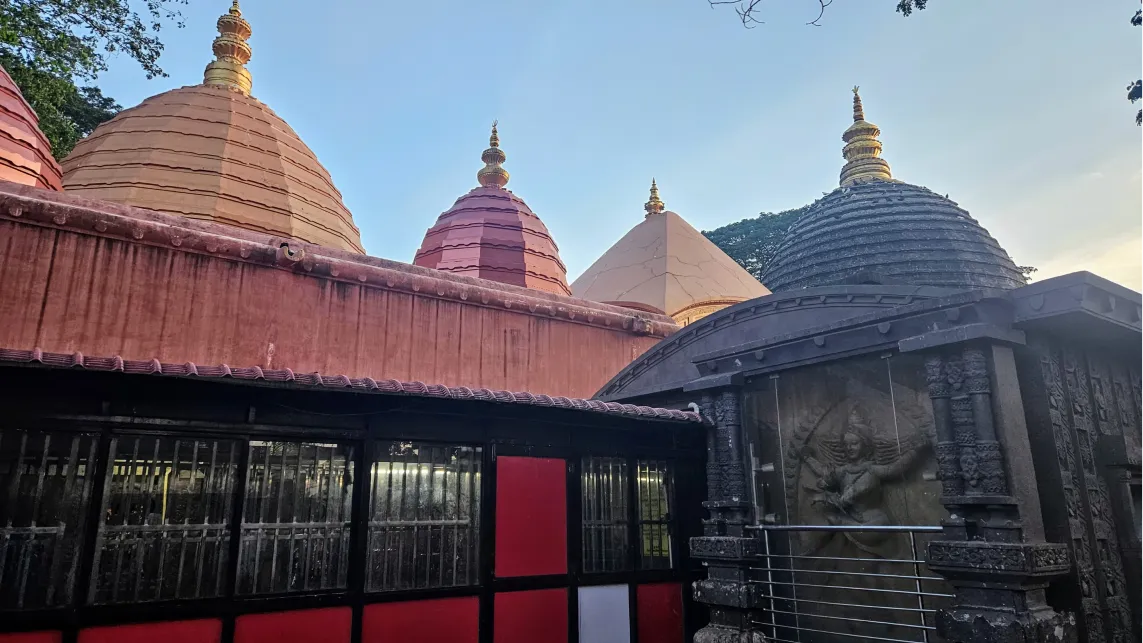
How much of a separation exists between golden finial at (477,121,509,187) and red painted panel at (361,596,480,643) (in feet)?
44.1

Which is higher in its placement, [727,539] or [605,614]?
[727,539]

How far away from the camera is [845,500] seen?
6578 millimetres

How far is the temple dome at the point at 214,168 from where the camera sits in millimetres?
11242

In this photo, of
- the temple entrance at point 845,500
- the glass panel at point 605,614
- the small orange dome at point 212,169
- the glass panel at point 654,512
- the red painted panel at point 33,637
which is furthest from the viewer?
the small orange dome at point 212,169

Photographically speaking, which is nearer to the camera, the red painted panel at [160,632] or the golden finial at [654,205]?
the red painted panel at [160,632]

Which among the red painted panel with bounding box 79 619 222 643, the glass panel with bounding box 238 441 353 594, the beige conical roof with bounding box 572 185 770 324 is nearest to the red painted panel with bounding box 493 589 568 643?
the glass panel with bounding box 238 441 353 594

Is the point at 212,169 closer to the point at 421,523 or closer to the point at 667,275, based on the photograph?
the point at 421,523

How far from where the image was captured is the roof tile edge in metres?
8.01

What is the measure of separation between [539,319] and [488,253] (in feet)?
14.4

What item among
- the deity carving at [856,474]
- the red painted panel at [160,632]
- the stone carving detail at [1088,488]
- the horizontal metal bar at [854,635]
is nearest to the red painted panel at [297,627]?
the red painted panel at [160,632]

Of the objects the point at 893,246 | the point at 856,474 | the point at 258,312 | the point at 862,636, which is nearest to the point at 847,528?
the point at 856,474

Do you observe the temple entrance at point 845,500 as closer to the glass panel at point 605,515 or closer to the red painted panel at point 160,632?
the glass panel at point 605,515

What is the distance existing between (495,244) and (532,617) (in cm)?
1037

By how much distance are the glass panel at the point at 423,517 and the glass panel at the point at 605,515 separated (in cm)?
128
